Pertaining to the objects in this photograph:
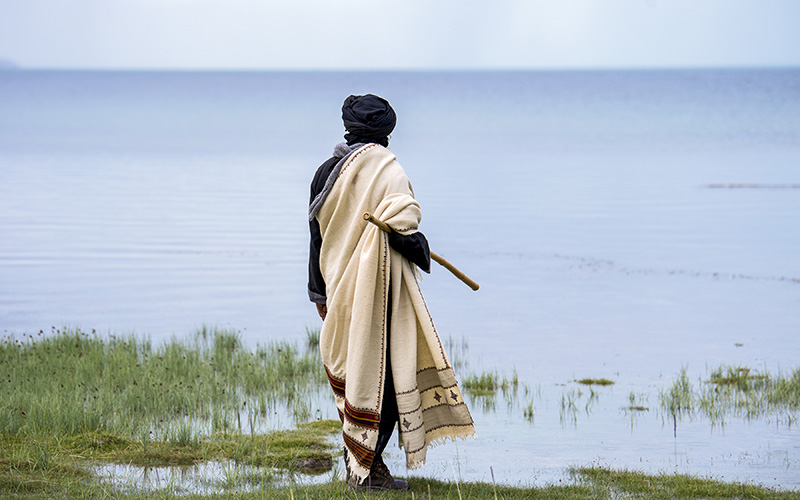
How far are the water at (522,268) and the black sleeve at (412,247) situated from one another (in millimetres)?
1637

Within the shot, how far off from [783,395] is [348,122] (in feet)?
15.1

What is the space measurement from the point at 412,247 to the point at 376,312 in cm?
37

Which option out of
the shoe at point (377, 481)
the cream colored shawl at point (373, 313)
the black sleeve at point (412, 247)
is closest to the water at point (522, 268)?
the shoe at point (377, 481)

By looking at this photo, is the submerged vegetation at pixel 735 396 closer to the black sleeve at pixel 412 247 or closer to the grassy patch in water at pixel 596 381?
the grassy patch in water at pixel 596 381

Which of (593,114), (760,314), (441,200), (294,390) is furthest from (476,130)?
(294,390)

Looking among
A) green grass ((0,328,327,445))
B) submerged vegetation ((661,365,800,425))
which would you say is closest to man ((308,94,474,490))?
green grass ((0,328,327,445))

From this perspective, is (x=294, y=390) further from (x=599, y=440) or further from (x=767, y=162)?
(x=767, y=162)

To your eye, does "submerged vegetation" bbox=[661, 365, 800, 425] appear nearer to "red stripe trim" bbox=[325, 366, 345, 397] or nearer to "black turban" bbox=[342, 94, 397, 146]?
"red stripe trim" bbox=[325, 366, 345, 397]

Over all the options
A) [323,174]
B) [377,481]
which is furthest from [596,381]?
[323,174]

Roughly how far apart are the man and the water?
41.1 inches

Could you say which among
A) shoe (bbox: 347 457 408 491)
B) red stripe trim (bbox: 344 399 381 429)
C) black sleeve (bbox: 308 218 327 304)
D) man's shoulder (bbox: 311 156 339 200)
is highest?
man's shoulder (bbox: 311 156 339 200)

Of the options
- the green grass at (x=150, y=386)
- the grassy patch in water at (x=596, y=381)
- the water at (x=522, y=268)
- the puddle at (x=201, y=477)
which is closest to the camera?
the puddle at (x=201, y=477)

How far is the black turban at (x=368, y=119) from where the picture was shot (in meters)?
5.01

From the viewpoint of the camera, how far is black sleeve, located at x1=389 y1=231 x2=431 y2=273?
16.0 feet
